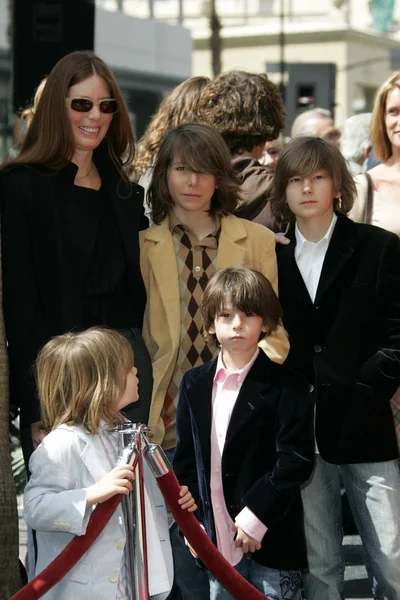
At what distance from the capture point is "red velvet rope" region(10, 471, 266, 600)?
11.7ft

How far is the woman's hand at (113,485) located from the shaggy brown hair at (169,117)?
1.94 metres

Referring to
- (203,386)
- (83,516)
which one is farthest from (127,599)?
(203,386)

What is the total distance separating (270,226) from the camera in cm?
509

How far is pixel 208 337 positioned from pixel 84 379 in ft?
2.06

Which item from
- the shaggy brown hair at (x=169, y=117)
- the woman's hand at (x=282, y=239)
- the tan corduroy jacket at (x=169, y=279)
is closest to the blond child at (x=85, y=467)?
the tan corduroy jacket at (x=169, y=279)

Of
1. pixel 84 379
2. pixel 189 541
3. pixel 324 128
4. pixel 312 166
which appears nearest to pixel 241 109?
pixel 312 166

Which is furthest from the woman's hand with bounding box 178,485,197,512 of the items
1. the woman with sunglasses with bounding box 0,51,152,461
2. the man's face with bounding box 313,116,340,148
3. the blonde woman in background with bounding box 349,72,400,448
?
the man's face with bounding box 313,116,340,148

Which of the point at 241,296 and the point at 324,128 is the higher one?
the point at 324,128

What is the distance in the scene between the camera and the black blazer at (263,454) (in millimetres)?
4145

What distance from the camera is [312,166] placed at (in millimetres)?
4598

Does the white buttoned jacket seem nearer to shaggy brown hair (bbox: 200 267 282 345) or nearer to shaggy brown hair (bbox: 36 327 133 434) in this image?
shaggy brown hair (bbox: 36 327 133 434)

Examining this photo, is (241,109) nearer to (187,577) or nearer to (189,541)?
(187,577)

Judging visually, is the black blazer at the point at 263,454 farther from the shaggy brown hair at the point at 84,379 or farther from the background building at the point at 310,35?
the background building at the point at 310,35

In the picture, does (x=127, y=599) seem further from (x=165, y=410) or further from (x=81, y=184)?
(x=81, y=184)
